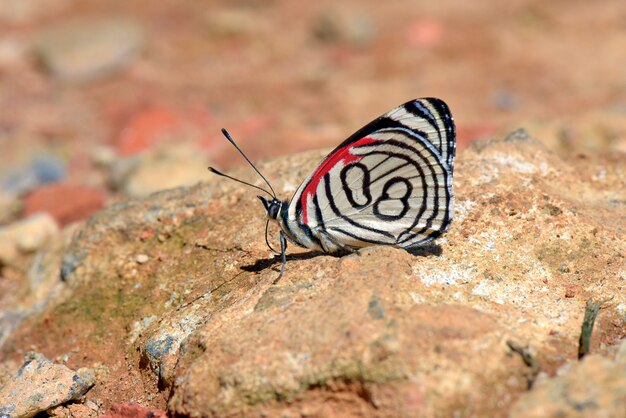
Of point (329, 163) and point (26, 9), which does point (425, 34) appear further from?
point (329, 163)

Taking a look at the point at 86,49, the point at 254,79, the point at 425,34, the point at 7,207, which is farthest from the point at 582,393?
the point at 425,34

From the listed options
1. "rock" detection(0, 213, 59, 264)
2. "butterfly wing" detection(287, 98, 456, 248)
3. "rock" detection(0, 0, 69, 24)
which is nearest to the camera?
"butterfly wing" detection(287, 98, 456, 248)

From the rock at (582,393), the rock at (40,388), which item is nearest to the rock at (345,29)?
the rock at (40,388)

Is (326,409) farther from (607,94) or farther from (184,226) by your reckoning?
(607,94)

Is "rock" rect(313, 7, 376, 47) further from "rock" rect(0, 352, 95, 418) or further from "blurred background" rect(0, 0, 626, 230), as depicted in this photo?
"rock" rect(0, 352, 95, 418)

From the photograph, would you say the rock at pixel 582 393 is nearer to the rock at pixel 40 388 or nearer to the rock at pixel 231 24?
the rock at pixel 40 388

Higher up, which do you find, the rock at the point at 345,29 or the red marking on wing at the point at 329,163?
the rock at the point at 345,29

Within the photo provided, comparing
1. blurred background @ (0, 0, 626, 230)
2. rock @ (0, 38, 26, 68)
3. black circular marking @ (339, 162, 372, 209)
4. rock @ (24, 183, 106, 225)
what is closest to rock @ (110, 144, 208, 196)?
blurred background @ (0, 0, 626, 230)
